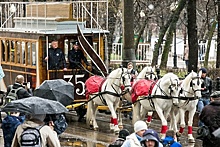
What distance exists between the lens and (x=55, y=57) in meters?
21.5

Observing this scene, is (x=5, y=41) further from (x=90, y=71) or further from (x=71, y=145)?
(x=71, y=145)

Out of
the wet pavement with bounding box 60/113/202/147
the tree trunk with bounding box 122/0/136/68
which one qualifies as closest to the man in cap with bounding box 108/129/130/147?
the wet pavement with bounding box 60/113/202/147

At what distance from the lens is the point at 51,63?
21.5m

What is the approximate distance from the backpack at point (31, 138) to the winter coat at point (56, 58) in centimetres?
1206

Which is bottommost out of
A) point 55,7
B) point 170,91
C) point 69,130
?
point 69,130

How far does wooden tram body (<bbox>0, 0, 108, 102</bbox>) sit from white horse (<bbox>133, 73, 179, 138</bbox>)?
3263 millimetres

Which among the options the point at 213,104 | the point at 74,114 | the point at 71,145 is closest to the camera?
the point at 213,104

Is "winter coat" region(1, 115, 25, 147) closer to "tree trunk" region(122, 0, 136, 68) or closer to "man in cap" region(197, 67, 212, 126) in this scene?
"man in cap" region(197, 67, 212, 126)

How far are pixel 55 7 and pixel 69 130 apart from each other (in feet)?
15.6

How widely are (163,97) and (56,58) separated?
14.9ft

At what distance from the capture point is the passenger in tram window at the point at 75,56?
71.3ft

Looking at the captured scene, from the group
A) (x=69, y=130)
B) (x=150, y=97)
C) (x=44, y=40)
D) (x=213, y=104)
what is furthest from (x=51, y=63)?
(x=213, y=104)

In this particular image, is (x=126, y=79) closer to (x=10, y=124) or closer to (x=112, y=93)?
(x=112, y=93)

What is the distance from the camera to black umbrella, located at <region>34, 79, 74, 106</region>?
45.6ft
